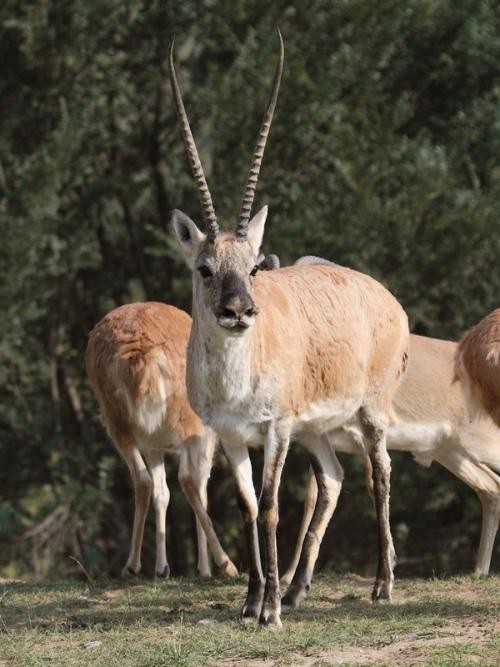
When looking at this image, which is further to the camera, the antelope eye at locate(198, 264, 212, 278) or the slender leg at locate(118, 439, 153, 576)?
the slender leg at locate(118, 439, 153, 576)

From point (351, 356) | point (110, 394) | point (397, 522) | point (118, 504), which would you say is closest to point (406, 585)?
point (351, 356)

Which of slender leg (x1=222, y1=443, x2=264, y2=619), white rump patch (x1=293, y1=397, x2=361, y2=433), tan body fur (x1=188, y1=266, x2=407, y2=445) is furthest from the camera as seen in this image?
white rump patch (x1=293, y1=397, x2=361, y2=433)

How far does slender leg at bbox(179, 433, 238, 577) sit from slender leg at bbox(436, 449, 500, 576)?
2.02 m

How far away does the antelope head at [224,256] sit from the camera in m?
7.72

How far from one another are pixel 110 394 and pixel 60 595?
1.44 metres

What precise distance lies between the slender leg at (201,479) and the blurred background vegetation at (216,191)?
424cm

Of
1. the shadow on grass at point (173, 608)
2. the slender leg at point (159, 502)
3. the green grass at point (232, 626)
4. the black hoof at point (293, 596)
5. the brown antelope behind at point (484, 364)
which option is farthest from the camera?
the slender leg at point (159, 502)

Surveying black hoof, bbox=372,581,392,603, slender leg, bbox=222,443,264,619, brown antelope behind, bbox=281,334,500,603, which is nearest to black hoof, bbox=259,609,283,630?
slender leg, bbox=222,443,264,619

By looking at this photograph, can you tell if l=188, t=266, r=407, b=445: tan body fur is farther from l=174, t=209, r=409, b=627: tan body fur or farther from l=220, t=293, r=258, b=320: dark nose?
l=220, t=293, r=258, b=320: dark nose

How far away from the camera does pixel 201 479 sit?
10648mm

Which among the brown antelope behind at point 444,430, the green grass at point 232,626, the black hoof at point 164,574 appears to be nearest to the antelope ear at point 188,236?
the green grass at point 232,626

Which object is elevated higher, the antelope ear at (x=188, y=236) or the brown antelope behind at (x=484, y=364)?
the antelope ear at (x=188, y=236)

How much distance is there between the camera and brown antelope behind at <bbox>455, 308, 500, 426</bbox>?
9789 mm

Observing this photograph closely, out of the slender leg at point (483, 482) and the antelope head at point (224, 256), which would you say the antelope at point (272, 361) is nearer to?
the antelope head at point (224, 256)
